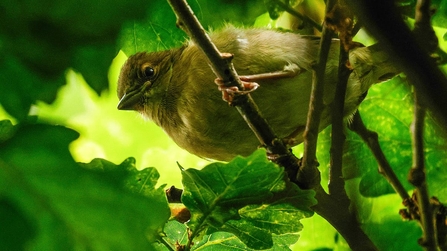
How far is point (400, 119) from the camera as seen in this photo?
179 centimetres

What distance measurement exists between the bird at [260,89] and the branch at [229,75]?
1.19 feet

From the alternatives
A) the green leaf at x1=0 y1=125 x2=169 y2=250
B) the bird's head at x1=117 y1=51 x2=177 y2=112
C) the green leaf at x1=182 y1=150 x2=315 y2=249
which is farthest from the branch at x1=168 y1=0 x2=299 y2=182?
the bird's head at x1=117 y1=51 x2=177 y2=112

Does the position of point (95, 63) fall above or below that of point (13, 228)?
above

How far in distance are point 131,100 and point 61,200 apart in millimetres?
1857

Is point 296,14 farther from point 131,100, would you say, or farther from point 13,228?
point 13,228

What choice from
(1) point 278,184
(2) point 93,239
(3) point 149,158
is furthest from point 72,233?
(3) point 149,158

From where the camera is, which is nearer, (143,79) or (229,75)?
(229,75)

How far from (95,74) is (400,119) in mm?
1454

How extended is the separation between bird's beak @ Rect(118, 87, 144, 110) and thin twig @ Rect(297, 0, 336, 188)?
41.8 inches

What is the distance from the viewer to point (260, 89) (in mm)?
1824

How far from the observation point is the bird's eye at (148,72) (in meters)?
2.27

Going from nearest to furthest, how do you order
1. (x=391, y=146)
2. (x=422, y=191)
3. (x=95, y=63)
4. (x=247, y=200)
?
(x=95, y=63), (x=247, y=200), (x=422, y=191), (x=391, y=146)

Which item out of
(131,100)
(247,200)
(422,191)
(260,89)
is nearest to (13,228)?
(247,200)

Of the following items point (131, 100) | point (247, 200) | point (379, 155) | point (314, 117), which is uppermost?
point (131, 100)
